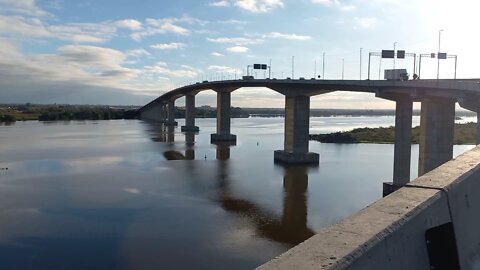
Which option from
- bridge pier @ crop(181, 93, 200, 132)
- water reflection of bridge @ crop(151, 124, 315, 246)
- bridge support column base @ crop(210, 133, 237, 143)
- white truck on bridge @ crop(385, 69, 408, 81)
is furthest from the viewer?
bridge pier @ crop(181, 93, 200, 132)

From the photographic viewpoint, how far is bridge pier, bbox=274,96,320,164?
2111 inches

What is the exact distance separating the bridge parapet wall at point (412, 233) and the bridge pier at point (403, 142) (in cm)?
3220

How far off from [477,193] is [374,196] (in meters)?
28.1

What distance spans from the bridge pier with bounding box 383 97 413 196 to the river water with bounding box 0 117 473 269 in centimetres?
235

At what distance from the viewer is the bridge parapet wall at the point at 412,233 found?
3527mm

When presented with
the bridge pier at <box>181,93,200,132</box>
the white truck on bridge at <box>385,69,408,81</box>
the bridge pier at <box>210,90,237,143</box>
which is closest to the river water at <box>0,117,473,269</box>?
the white truck on bridge at <box>385,69,408,81</box>

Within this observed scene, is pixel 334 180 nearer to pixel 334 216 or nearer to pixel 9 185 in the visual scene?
pixel 334 216

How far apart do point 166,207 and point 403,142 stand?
21.2 m

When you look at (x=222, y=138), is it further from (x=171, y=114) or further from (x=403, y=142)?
(x=171, y=114)

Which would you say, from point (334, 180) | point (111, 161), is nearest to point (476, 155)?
point (334, 180)

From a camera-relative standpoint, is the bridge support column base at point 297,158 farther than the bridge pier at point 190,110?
No

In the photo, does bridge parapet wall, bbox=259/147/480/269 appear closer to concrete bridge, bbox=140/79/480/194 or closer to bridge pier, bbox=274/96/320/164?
concrete bridge, bbox=140/79/480/194

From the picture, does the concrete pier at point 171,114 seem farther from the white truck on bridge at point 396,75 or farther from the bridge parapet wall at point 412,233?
the bridge parapet wall at point 412,233

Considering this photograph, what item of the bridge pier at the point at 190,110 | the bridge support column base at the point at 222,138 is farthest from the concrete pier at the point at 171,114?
the bridge support column base at the point at 222,138
